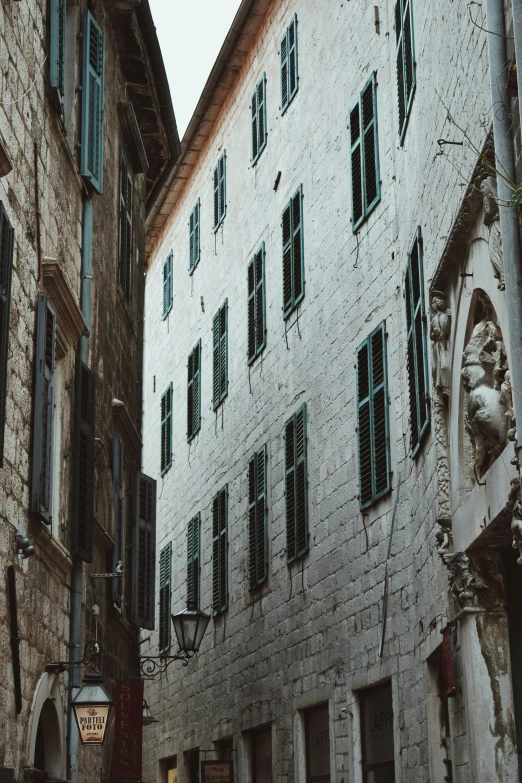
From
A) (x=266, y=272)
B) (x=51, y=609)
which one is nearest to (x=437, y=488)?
(x=51, y=609)

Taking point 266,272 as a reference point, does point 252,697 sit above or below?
below

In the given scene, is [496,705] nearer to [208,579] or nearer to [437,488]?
[437,488]

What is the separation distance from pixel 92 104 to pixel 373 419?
4.06m

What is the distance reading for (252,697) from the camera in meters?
16.0

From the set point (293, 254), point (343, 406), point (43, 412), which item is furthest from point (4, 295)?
point (293, 254)

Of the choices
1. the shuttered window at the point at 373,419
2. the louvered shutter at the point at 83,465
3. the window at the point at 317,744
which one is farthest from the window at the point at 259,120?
the window at the point at 317,744

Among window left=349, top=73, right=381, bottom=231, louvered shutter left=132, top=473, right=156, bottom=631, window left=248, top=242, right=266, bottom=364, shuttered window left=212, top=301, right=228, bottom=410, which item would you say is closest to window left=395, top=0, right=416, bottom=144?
window left=349, top=73, right=381, bottom=231

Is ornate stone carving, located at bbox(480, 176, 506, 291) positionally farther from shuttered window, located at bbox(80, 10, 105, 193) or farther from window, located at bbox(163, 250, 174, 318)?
window, located at bbox(163, 250, 174, 318)

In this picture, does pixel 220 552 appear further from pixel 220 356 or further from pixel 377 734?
pixel 377 734

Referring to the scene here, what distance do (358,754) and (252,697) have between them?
3991 millimetres

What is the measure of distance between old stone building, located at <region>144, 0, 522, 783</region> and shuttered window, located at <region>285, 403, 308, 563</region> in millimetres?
44

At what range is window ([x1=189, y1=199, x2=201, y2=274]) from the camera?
70.5 feet

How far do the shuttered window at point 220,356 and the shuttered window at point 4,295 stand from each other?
34.0 feet

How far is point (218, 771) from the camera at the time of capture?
15.9m
